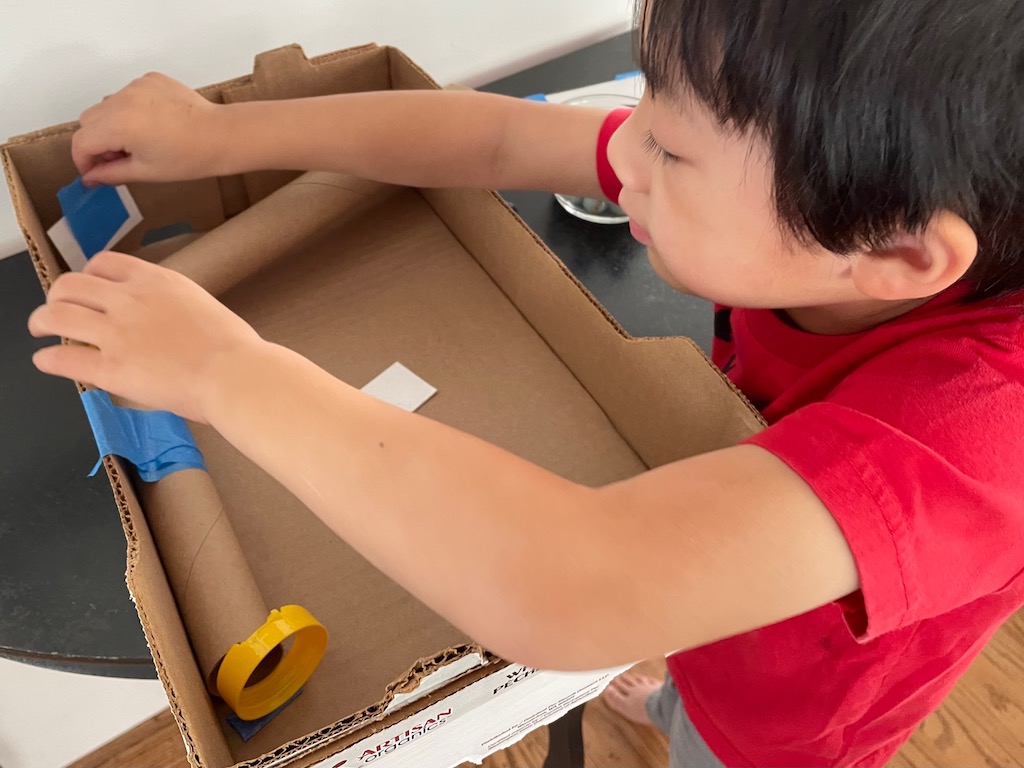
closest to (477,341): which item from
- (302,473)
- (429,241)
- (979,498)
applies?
(429,241)

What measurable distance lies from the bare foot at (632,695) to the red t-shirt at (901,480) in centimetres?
50

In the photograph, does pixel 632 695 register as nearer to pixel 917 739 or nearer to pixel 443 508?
pixel 917 739

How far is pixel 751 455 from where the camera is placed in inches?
14.7

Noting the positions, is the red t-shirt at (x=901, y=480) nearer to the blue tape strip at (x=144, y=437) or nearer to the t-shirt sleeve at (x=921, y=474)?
the t-shirt sleeve at (x=921, y=474)

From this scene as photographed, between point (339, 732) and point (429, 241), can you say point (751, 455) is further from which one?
point (429, 241)

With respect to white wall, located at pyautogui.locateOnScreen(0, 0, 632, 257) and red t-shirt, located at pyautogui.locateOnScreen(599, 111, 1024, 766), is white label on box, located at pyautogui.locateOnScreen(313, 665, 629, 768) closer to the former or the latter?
red t-shirt, located at pyautogui.locateOnScreen(599, 111, 1024, 766)

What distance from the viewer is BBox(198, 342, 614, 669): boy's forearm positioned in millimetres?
358

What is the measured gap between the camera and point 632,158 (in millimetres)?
448

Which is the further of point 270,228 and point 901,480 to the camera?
point 270,228

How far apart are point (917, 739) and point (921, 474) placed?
2.99 ft

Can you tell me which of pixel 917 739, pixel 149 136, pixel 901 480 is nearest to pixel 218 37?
pixel 149 136

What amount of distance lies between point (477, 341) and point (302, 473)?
0.89 feet

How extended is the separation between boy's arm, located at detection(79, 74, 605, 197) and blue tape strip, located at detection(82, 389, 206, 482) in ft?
0.65

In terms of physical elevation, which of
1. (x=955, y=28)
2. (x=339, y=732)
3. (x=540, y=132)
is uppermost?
(x=955, y=28)
